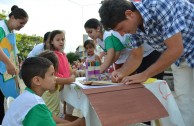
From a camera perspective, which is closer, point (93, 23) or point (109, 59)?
point (109, 59)

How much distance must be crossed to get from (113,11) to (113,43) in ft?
3.79

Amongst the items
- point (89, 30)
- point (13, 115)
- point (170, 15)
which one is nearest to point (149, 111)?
point (170, 15)

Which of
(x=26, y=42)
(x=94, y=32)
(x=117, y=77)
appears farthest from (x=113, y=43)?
(x=26, y=42)

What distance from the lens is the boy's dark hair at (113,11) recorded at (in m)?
1.47

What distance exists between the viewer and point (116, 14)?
4.83 ft

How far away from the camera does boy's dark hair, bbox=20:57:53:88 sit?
149 cm

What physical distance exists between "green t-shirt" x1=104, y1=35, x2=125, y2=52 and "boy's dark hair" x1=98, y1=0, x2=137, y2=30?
1077 millimetres

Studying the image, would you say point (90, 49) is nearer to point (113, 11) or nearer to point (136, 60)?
point (136, 60)

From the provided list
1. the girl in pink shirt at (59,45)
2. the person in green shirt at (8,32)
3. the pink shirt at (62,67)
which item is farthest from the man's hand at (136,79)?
the person in green shirt at (8,32)

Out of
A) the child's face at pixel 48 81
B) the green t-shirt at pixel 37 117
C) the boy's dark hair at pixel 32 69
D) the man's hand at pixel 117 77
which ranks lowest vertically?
the green t-shirt at pixel 37 117

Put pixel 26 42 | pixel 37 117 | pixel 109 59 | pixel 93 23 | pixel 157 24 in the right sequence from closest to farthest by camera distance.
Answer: pixel 37 117, pixel 157 24, pixel 109 59, pixel 93 23, pixel 26 42

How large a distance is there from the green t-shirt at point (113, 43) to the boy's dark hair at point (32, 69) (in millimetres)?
1178

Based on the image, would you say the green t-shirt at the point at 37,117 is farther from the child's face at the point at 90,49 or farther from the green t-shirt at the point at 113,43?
the child's face at the point at 90,49

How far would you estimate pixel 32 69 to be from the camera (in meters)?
1.50
